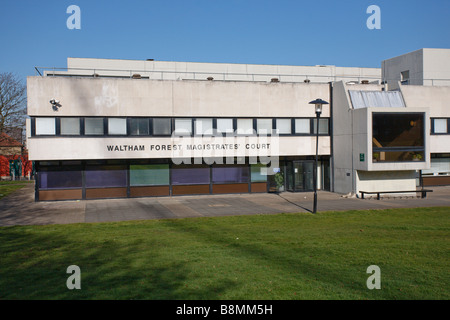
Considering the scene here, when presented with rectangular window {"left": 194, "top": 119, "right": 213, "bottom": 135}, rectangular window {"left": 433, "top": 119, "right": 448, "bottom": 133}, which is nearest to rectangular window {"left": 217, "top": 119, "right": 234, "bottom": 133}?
rectangular window {"left": 194, "top": 119, "right": 213, "bottom": 135}

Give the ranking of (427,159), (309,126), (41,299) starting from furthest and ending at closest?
1. (309,126)
2. (427,159)
3. (41,299)

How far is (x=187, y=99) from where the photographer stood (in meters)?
26.6

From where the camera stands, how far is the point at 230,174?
28.4m

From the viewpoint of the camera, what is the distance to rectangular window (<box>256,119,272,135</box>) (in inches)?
1094

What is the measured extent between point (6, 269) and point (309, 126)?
22.4 meters

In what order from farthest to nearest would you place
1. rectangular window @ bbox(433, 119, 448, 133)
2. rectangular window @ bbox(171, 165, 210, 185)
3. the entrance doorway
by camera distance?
1. rectangular window @ bbox(433, 119, 448, 133)
2. the entrance doorway
3. rectangular window @ bbox(171, 165, 210, 185)

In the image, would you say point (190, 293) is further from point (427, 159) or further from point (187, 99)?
point (427, 159)

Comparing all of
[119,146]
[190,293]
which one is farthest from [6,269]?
[119,146]

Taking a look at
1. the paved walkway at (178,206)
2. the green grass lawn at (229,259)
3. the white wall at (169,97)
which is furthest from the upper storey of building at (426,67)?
the green grass lawn at (229,259)

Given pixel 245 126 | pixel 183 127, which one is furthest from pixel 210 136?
pixel 245 126

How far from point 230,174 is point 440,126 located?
52.4 feet

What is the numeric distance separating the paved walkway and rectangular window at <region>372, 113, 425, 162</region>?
273 cm

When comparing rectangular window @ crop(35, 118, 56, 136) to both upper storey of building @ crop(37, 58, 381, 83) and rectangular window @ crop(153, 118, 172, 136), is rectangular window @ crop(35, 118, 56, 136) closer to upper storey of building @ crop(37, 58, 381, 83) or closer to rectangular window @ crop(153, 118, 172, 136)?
rectangular window @ crop(153, 118, 172, 136)

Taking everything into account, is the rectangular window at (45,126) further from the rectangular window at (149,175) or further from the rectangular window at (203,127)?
the rectangular window at (203,127)
